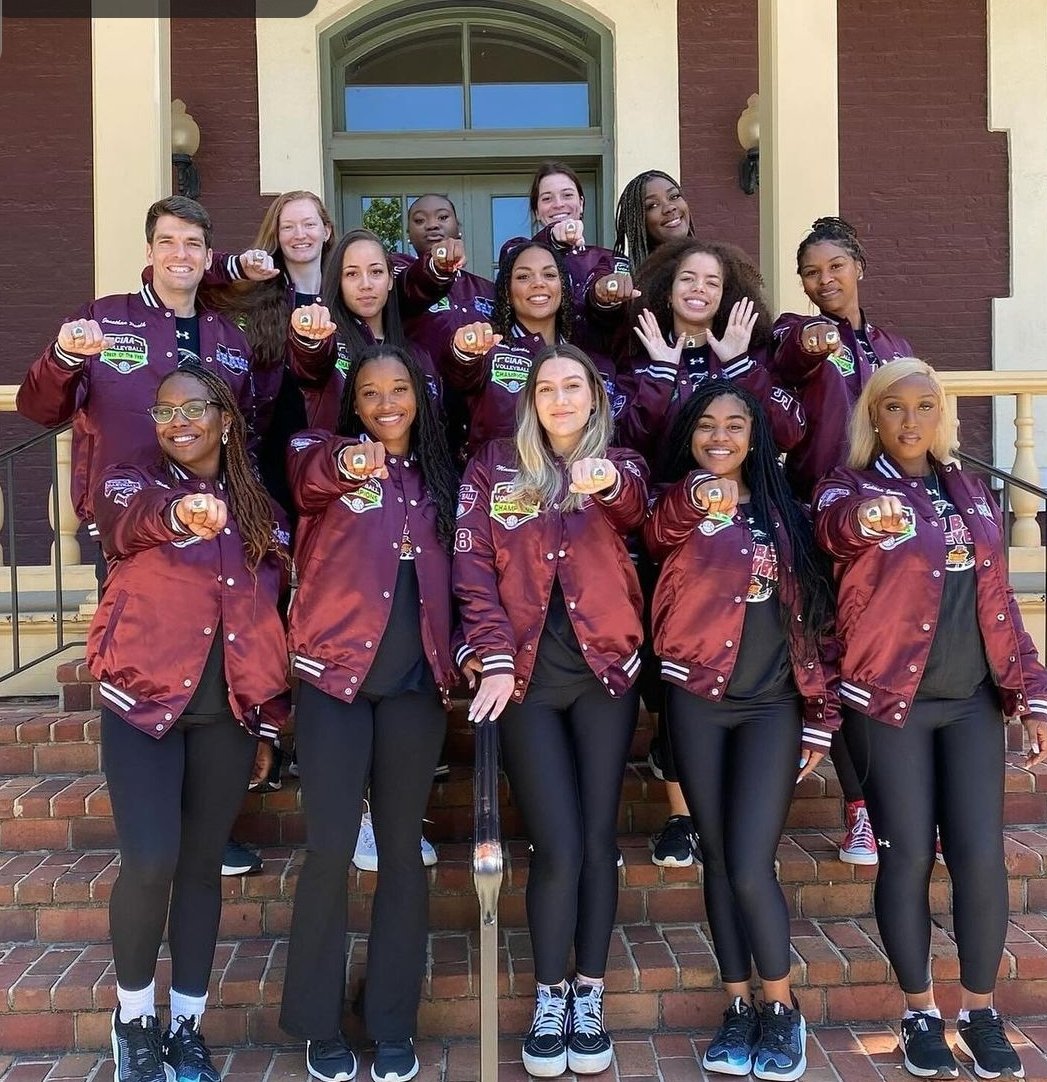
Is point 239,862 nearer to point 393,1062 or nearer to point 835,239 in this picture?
point 393,1062

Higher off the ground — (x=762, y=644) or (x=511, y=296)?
(x=511, y=296)

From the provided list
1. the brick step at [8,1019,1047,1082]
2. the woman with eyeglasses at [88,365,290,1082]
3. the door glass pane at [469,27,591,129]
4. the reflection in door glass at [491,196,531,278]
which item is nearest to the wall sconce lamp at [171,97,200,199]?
the door glass pane at [469,27,591,129]

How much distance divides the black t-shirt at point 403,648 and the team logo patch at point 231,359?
87cm

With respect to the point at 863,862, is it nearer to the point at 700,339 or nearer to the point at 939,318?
the point at 700,339

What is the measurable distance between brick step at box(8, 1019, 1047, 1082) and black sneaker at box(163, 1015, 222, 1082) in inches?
6.1

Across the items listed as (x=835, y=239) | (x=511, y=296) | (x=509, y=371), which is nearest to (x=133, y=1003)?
(x=509, y=371)

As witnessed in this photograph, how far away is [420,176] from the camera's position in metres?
7.05

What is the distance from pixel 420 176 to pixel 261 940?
17.3ft

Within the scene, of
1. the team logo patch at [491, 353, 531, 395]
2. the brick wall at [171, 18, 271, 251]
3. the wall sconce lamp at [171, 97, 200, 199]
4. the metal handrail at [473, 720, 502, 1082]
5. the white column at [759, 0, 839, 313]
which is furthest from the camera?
the brick wall at [171, 18, 271, 251]

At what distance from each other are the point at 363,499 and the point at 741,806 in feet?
4.40

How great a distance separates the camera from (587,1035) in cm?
289

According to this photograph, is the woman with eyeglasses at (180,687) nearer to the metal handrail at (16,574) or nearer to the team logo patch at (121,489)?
the team logo patch at (121,489)

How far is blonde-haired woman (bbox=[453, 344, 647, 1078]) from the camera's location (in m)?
2.83

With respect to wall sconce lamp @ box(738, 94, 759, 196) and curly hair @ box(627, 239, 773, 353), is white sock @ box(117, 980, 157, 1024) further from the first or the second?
wall sconce lamp @ box(738, 94, 759, 196)
